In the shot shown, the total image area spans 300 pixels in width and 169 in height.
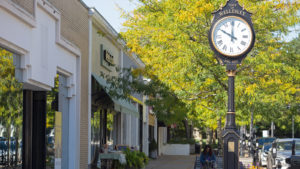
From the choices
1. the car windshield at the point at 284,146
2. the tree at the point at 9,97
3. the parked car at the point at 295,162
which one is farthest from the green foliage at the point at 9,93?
the car windshield at the point at 284,146

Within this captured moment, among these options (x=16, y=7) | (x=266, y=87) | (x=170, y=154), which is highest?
(x=16, y=7)

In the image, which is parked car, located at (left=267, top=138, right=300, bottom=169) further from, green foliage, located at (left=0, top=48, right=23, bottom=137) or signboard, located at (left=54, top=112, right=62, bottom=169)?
green foliage, located at (left=0, top=48, right=23, bottom=137)

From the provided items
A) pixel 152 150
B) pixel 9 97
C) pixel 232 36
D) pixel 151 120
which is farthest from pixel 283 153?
pixel 151 120

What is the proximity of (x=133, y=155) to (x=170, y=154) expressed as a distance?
23469 mm

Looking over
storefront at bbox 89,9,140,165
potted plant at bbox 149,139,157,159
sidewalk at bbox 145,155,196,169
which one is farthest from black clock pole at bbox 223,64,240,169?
potted plant at bbox 149,139,157,159

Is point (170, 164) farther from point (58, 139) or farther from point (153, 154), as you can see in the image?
point (58, 139)

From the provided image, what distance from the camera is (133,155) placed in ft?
67.1

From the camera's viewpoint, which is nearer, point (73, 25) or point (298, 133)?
point (73, 25)

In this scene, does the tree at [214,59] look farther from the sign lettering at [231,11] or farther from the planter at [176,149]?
the planter at [176,149]

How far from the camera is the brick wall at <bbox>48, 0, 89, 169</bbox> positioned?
47.2ft

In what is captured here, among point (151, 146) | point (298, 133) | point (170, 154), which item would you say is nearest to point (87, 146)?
point (151, 146)

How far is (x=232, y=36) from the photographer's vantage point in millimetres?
10055

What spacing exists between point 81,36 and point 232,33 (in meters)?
7.18

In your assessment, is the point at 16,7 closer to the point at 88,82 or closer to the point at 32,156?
the point at 32,156
